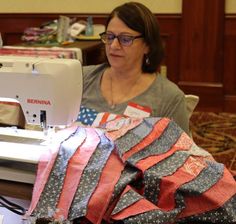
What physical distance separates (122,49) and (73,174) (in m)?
0.77

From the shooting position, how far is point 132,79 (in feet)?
5.99

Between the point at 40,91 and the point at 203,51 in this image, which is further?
the point at 203,51

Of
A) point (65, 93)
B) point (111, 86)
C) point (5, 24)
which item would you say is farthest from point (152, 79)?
point (5, 24)

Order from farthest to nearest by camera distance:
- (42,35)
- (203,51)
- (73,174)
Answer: (203,51) → (42,35) → (73,174)

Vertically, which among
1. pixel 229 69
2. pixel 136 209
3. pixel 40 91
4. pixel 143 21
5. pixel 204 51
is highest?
pixel 143 21

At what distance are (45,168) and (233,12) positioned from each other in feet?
11.0

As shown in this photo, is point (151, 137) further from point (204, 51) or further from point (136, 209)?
point (204, 51)

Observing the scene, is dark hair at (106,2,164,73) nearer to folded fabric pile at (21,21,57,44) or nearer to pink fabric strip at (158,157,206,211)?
pink fabric strip at (158,157,206,211)

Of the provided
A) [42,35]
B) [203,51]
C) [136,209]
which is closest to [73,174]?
[136,209]

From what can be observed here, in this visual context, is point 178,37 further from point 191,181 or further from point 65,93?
point 191,181

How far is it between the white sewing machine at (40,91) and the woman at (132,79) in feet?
1.07

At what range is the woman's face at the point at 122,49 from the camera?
1.75 m

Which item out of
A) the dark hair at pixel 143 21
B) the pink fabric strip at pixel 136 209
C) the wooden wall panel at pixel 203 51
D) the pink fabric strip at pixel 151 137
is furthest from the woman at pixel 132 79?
the wooden wall panel at pixel 203 51

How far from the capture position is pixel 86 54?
11.3 ft
